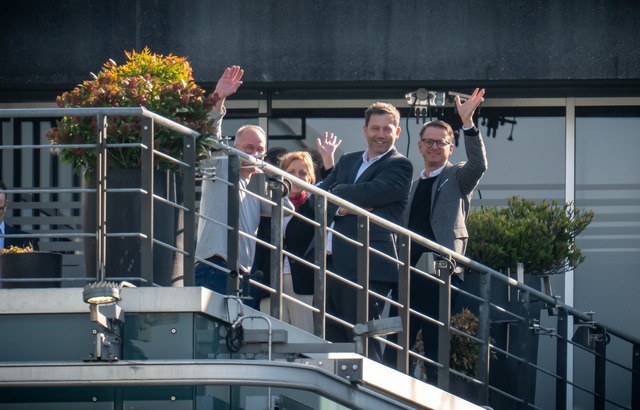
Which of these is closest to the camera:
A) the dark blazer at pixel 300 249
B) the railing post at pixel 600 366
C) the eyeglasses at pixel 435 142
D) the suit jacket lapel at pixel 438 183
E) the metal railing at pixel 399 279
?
the metal railing at pixel 399 279

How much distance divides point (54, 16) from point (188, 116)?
5.31 metres

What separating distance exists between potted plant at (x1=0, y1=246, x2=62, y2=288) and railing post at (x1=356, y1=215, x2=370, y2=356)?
1.66 metres

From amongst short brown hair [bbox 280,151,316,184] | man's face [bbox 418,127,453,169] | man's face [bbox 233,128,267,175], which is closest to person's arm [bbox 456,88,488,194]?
man's face [bbox 418,127,453,169]

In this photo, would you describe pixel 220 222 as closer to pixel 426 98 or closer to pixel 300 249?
pixel 300 249

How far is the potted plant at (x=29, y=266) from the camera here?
770 centimetres

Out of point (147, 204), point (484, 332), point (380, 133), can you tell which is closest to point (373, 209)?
point (380, 133)

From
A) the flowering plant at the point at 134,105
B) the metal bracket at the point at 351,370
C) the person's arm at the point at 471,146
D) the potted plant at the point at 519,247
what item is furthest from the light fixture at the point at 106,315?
the potted plant at the point at 519,247

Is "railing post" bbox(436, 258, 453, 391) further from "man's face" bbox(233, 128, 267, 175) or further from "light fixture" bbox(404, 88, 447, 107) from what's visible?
"light fixture" bbox(404, 88, 447, 107)

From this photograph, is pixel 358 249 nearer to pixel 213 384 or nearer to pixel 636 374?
pixel 213 384

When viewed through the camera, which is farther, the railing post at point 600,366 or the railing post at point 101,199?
the railing post at point 600,366

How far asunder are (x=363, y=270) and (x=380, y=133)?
49.8 inches

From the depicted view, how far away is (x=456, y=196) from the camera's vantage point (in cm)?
951

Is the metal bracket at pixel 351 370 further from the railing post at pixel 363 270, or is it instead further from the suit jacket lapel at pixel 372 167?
the suit jacket lapel at pixel 372 167

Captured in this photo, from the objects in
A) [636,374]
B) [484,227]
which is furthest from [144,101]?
[636,374]
